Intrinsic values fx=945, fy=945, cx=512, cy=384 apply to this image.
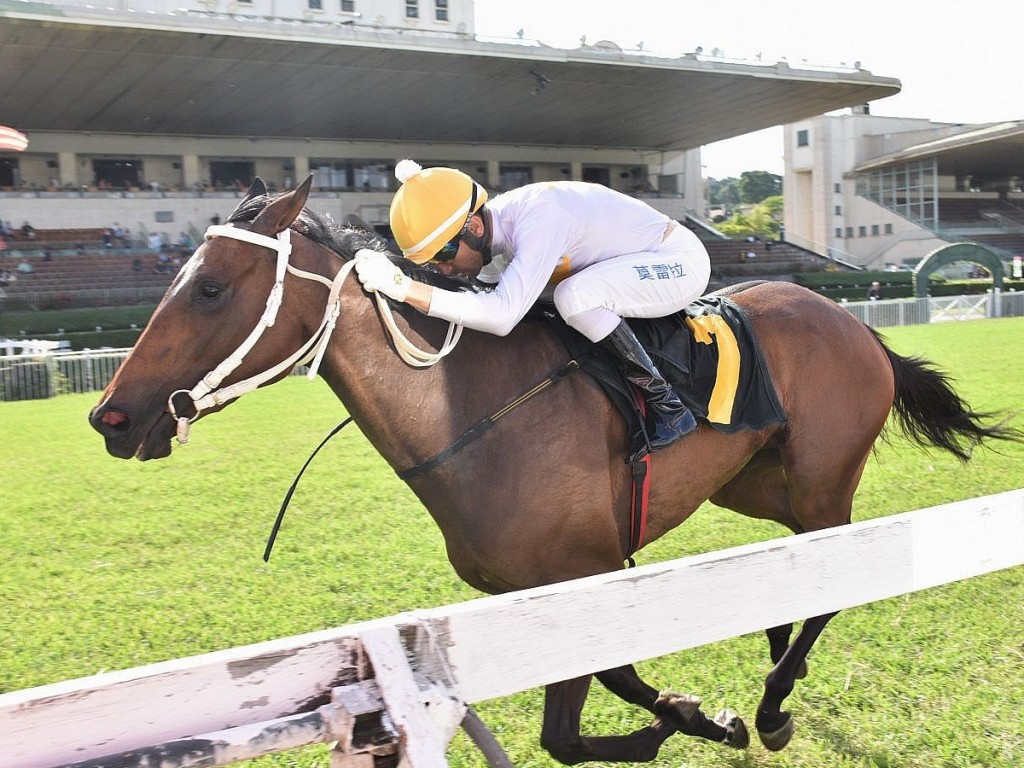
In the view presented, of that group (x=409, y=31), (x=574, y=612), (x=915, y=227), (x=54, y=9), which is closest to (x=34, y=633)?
(x=574, y=612)

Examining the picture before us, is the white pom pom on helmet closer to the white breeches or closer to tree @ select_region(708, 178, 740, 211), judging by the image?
→ the white breeches

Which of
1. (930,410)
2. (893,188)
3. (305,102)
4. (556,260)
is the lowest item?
(930,410)

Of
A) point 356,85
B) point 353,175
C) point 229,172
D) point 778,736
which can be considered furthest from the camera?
point 353,175

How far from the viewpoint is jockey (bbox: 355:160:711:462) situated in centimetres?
297

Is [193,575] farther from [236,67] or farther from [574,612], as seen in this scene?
[236,67]

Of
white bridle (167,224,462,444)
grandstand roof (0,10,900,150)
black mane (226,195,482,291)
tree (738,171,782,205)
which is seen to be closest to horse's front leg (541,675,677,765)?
white bridle (167,224,462,444)

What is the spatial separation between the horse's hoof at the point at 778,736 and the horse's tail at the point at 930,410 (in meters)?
1.67

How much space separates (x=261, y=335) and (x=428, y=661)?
4.59 feet

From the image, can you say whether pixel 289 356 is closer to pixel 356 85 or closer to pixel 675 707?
pixel 675 707

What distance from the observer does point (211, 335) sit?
286cm

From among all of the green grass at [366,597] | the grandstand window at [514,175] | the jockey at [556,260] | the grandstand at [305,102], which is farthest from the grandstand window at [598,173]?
the jockey at [556,260]

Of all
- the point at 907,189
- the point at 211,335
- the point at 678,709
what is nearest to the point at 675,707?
the point at 678,709

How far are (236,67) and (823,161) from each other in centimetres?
3858

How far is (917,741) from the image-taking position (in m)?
3.42
